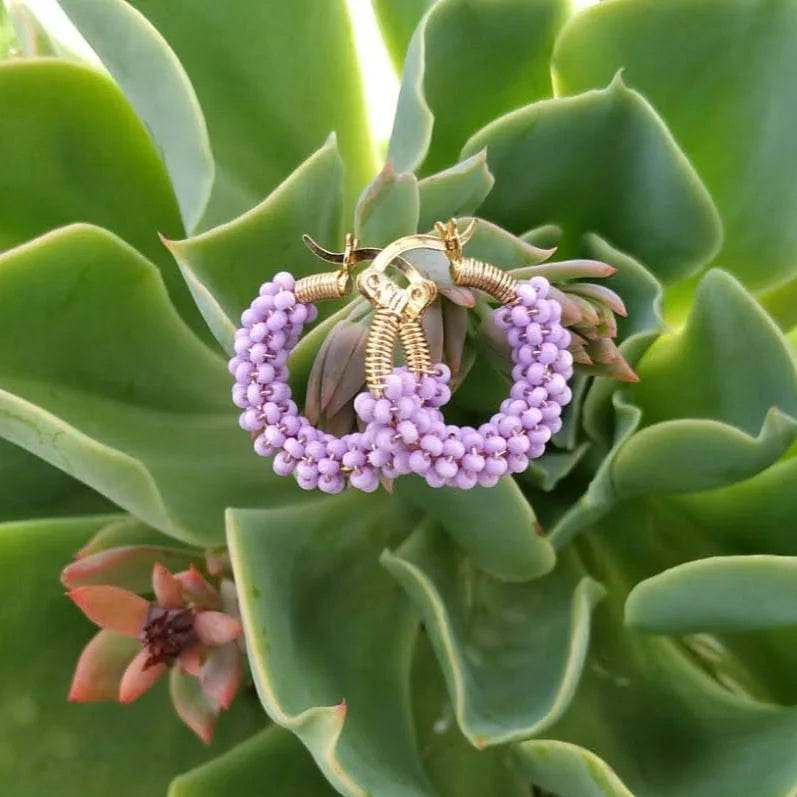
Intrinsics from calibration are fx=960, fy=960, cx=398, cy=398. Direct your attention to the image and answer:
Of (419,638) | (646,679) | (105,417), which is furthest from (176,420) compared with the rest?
(646,679)

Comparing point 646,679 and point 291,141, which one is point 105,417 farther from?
point 646,679

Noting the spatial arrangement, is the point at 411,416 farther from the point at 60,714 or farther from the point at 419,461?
the point at 60,714

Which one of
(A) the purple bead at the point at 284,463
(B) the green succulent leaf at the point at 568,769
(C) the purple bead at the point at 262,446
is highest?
(C) the purple bead at the point at 262,446

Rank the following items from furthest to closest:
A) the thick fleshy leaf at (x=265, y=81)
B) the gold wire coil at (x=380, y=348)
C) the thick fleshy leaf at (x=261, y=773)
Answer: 1. the thick fleshy leaf at (x=265, y=81)
2. the thick fleshy leaf at (x=261, y=773)
3. the gold wire coil at (x=380, y=348)

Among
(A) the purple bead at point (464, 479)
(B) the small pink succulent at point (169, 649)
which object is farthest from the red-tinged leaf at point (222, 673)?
(A) the purple bead at point (464, 479)

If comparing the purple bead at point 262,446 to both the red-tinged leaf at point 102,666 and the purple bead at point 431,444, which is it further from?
the red-tinged leaf at point 102,666

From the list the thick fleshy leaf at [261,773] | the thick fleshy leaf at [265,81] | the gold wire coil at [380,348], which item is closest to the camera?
the gold wire coil at [380,348]

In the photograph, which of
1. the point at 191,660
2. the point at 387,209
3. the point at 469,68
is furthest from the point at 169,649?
the point at 469,68
